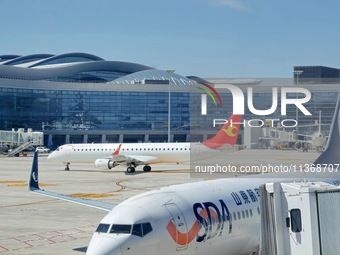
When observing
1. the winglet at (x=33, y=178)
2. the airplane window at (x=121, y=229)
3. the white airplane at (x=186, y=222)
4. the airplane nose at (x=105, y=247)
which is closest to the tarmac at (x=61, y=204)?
the winglet at (x=33, y=178)

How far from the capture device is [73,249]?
33.3 meters

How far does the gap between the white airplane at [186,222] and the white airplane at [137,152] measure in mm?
52735

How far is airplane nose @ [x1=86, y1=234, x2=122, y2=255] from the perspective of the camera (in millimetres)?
20625

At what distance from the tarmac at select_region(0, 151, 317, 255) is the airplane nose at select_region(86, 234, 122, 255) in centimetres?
1172

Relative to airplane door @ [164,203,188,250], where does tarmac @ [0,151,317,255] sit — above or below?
below

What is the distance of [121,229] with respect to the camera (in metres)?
21.7

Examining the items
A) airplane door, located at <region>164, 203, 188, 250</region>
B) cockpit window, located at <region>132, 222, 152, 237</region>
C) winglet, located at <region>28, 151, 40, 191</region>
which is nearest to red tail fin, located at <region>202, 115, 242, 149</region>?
winglet, located at <region>28, 151, 40, 191</region>

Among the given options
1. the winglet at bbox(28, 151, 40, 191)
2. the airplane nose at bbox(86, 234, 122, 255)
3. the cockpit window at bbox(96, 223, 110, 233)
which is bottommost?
the airplane nose at bbox(86, 234, 122, 255)

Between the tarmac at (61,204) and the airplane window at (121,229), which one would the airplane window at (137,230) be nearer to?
the airplane window at (121,229)

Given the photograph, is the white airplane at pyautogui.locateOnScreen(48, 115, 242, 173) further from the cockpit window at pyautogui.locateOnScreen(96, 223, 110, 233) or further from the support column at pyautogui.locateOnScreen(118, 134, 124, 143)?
the support column at pyautogui.locateOnScreen(118, 134, 124, 143)

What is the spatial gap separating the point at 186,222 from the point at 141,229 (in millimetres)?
2228

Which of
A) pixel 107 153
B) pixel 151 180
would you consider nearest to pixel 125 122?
pixel 107 153

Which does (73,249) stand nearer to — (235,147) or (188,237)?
(188,237)

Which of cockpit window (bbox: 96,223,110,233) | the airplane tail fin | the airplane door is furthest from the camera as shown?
the airplane tail fin
